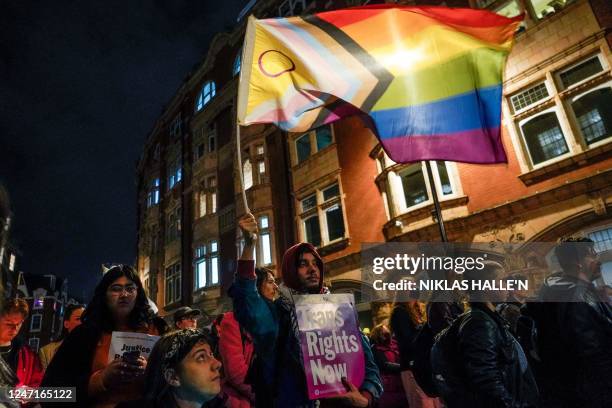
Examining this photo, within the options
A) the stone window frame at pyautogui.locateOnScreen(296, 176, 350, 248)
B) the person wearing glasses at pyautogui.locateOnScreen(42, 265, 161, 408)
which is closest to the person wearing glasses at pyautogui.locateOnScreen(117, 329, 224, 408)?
the person wearing glasses at pyautogui.locateOnScreen(42, 265, 161, 408)

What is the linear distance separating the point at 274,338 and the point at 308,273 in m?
Answer: 0.54

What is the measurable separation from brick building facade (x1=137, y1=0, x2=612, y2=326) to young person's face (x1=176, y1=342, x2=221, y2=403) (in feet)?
4.54

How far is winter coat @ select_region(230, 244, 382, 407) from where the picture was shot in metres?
2.21

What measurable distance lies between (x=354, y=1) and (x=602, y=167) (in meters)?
10.9

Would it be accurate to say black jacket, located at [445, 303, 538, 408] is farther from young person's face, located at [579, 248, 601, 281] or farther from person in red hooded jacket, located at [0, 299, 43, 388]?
person in red hooded jacket, located at [0, 299, 43, 388]

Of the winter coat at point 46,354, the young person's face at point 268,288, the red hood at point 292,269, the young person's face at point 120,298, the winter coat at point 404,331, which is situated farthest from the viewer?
the winter coat at point 404,331

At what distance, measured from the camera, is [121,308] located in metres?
2.61

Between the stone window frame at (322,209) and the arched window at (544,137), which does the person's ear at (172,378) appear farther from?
the stone window frame at (322,209)

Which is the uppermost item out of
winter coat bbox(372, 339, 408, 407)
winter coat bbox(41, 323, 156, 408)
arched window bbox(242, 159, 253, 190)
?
arched window bbox(242, 159, 253, 190)

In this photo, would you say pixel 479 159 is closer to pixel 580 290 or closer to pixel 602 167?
pixel 580 290

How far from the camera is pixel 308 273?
267 centimetres

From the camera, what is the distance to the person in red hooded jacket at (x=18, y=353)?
3701 millimetres

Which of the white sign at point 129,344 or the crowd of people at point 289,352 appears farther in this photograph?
the white sign at point 129,344

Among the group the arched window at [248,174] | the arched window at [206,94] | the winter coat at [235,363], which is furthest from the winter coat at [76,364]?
the arched window at [206,94]
